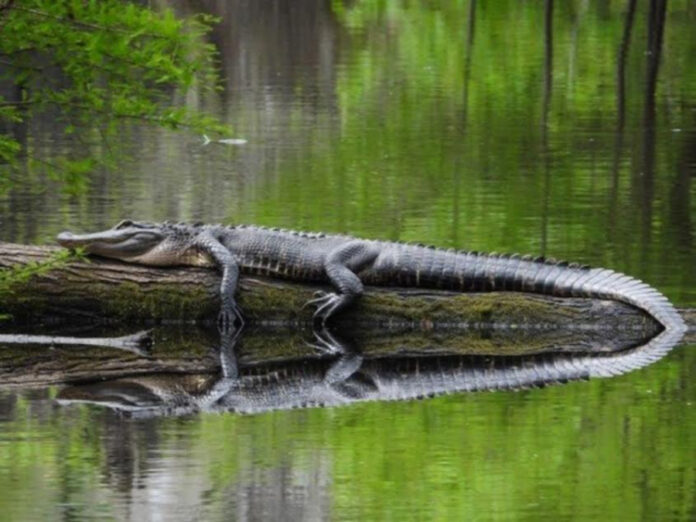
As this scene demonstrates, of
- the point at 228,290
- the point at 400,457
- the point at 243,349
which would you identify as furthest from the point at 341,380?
the point at 400,457

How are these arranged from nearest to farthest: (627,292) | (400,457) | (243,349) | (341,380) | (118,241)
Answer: (400,457)
(341,380)
(243,349)
(627,292)
(118,241)

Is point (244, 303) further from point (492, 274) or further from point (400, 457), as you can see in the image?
point (400, 457)

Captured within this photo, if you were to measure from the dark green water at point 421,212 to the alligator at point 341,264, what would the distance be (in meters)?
1.11

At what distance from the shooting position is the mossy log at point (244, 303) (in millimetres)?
14086

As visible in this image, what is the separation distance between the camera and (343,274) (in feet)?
47.1

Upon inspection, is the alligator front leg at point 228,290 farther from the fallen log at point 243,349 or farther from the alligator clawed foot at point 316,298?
the alligator clawed foot at point 316,298

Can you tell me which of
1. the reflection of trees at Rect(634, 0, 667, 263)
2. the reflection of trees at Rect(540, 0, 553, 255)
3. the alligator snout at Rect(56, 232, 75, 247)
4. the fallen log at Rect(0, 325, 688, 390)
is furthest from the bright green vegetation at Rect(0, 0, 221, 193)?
the reflection of trees at Rect(540, 0, 553, 255)

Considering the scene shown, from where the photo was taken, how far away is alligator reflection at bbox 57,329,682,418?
12.3 metres

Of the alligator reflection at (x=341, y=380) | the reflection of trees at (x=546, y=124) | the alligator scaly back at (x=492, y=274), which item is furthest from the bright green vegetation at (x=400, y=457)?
the reflection of trees at (x=546, y=124)

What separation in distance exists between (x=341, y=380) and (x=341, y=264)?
1.71 metres

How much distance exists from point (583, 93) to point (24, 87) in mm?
23801

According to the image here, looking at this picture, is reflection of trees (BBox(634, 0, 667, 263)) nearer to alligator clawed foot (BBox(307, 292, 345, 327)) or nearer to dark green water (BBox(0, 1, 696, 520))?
dark green water (BBox(0, 1, 696, 520))

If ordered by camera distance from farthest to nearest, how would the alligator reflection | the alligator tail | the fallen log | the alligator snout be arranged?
the alligator snout, the alligator tail, the fallen log, the alligator reflection

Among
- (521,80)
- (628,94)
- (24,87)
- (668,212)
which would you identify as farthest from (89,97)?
(521,80)
